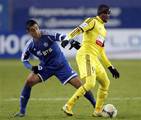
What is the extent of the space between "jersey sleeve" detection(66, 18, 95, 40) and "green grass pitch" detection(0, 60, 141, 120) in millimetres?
1679

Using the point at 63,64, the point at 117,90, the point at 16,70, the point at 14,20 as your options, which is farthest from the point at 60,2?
the point at 63,64

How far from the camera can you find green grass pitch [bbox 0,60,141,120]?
49.2 feet

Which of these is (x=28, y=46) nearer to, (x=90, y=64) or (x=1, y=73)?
(x=90, y=64)

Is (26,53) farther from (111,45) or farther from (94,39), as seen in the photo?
(111,45)

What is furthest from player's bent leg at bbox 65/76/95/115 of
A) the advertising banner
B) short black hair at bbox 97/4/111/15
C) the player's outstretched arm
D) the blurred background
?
the blurred background

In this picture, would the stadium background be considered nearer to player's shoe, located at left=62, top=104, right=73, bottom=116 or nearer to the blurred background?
the blurred background

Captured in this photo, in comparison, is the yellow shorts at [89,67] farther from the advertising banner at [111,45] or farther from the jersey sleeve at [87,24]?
the advertising banner at [111,45]

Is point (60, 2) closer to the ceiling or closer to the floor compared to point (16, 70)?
closer to the ceiling

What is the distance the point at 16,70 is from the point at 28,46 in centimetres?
1311

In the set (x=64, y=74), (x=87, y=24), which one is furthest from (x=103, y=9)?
(x=64, y=74)

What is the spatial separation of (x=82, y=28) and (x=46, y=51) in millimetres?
975

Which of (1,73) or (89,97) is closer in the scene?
(89,97)

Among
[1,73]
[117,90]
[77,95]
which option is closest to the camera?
[77,95]

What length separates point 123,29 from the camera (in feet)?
112
